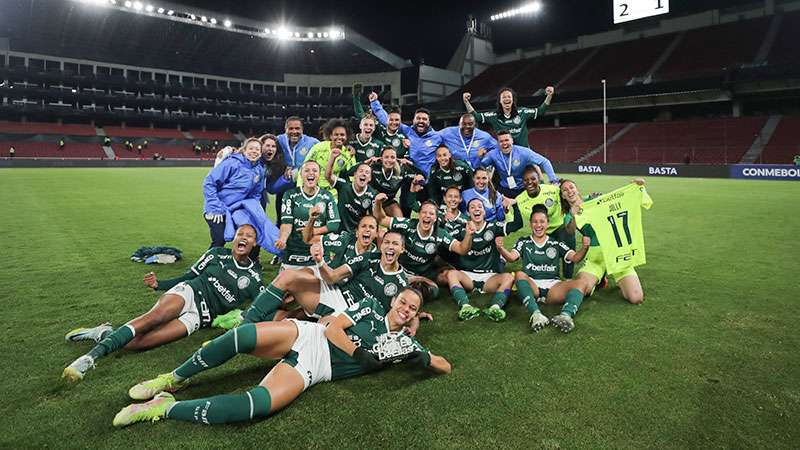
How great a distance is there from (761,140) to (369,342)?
32.8 meters

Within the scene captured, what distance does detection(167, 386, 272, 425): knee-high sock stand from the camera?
2609mm

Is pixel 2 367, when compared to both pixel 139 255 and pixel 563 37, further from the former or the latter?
pixel 563 37

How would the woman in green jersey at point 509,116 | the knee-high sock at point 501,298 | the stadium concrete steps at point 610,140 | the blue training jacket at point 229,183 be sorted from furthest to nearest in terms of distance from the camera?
the stadium concrete steps at point 610,140 < the woman in green jersey at point 509,116 < the blue training jacket at point 229,183 < the knee-high sock at point 501,298

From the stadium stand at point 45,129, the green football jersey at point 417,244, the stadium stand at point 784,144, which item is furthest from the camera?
the stadium stand at point 45,129

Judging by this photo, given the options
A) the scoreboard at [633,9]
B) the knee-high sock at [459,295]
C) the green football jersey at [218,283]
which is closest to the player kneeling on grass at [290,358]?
the green football jersey at [218,283]

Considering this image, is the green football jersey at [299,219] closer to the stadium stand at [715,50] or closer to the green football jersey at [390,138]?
the green football jersey at [390,138]

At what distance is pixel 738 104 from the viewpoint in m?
30.4

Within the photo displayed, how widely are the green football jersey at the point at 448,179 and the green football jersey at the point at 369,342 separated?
11.3ft

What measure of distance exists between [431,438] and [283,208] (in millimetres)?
3420

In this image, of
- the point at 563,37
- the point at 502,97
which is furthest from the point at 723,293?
the point at 563,37

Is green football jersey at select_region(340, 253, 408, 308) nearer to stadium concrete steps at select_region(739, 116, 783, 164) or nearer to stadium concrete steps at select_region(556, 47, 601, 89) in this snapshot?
stadium concrete steps at select_region(739, 116, 783, 164)

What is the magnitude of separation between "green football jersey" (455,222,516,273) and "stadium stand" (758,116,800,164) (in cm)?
2756

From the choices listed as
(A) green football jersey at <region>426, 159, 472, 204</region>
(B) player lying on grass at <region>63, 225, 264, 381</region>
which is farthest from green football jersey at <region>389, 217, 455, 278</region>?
(B) player lying on grass at <region>63, 225, 264, 381</region>

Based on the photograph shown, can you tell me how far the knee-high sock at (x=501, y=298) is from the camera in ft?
15.1
